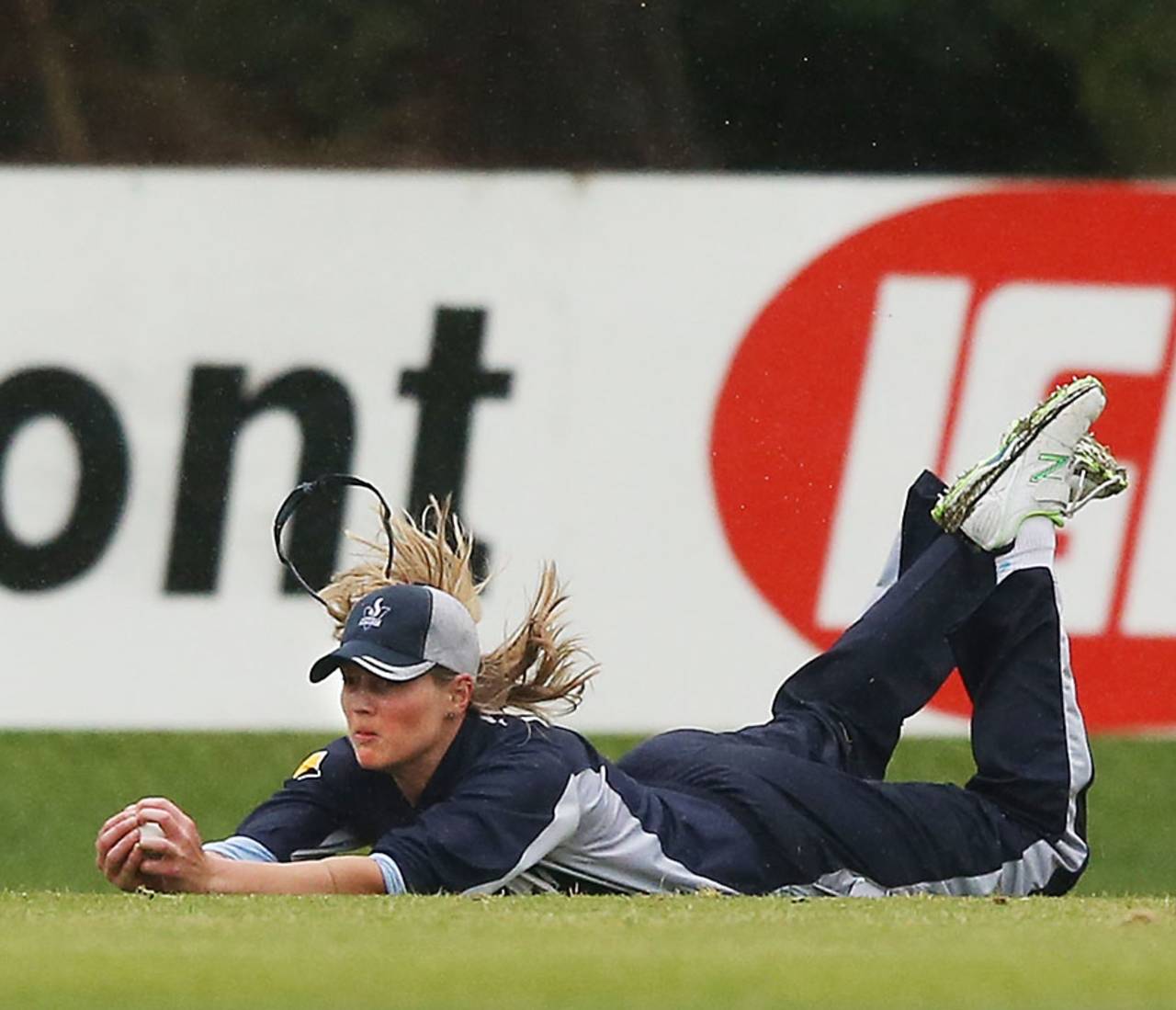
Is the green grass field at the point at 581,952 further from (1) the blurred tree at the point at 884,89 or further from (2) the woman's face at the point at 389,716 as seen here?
(1) the blurred tree at the point at 884,89

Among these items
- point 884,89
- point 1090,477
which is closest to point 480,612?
point 1090,477

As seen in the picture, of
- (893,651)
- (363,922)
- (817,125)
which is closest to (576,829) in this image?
(363,922)

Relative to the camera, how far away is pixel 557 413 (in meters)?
8.54

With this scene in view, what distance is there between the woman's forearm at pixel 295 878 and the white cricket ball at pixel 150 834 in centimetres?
11

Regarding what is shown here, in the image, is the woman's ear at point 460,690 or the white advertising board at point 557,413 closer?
the woman's ear at point 460,690

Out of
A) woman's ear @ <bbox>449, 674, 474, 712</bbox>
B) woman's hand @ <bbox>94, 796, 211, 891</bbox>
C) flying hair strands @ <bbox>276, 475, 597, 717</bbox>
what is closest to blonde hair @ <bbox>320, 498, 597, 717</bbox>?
flying hair strands @ <bbox>276, 475, 597, 717</bbox>

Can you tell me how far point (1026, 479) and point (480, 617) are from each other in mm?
1322

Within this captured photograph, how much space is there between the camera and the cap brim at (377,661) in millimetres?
5094

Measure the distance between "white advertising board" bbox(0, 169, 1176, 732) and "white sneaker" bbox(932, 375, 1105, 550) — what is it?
213 centimetres

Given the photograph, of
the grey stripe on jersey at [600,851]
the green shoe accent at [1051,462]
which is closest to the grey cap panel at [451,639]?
Answer: the grey stripe on jersey at [600,851]

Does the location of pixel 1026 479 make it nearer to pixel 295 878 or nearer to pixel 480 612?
pixel 480 612

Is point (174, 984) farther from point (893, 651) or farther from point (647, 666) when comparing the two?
point (647, 666)

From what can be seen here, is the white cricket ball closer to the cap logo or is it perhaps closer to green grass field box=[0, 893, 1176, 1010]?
green grass field box=[0, 893, 1176, 1010]

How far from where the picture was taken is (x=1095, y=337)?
854 cm
